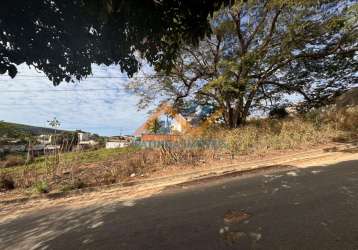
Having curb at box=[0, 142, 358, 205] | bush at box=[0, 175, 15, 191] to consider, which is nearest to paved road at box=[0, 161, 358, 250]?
curb at box=[0, 142, 358, 205]

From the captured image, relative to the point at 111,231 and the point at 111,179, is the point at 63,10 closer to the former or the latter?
the point at 111,231

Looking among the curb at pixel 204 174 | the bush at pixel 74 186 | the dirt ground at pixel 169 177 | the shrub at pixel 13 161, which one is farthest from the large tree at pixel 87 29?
the shrub at pixel 13 161

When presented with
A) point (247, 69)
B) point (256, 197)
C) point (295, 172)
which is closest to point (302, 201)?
point (256, 197)

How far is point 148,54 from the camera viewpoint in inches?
138

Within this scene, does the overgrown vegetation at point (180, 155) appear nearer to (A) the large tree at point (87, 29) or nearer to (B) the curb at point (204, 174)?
(B) the curb at point (204, 174)

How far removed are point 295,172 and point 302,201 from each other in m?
2.69

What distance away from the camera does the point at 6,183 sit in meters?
8.27

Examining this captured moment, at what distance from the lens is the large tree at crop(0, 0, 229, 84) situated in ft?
8.75

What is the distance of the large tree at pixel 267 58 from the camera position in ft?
47.4

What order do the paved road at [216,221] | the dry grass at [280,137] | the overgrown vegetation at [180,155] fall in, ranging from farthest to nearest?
the dry grass at [280,137]
the overgrown vegetation at [180,155]
the paved road at [216,221]

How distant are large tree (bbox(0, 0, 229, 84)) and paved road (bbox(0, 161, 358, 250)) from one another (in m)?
2.45

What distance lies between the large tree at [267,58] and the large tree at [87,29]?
1111cm

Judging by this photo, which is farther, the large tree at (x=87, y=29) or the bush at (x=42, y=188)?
the bush at (x=42, y=188)

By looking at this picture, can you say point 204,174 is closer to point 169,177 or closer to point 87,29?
point 169,177
